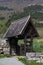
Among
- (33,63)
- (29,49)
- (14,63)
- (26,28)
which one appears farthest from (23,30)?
(14,63)

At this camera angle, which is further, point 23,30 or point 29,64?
point 23,30

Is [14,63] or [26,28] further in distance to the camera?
[26,28]

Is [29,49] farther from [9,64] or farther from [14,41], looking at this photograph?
[9,64]

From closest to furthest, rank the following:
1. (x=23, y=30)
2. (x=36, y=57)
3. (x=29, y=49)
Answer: (x=36, y=57) < (x=23, y=30) < (x=29, y=49)

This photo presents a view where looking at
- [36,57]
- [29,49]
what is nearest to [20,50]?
[29,49]

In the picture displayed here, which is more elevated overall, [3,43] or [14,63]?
[14,63]

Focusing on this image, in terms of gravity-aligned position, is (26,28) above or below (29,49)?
above

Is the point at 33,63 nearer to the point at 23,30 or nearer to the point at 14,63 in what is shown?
the point at 14,63

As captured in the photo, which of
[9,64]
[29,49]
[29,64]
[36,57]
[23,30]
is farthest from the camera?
[29,49]

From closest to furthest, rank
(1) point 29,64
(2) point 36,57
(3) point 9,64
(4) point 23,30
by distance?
(3) point 9,64 < (1) point 29,64 < (2) point 36,57 < (4) point 23,30
